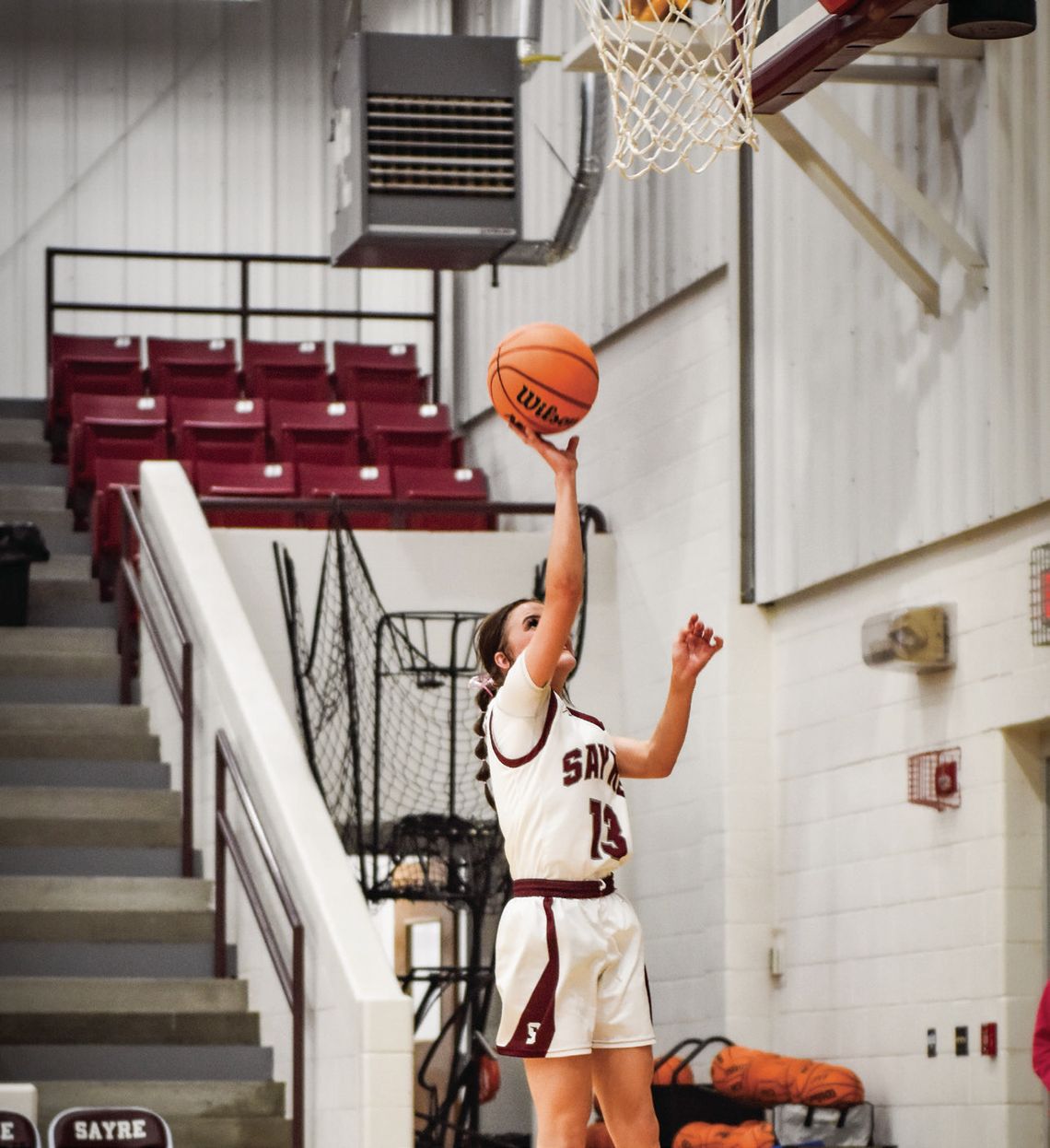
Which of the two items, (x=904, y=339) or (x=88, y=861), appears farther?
(x=88, y=861)

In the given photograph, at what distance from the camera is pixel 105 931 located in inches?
318

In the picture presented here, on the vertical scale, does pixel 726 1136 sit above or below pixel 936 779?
below

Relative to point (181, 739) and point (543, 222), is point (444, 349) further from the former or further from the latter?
point (181, 739)

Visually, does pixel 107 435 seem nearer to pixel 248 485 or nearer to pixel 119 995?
pixel 248 485

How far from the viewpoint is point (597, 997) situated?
4.32m

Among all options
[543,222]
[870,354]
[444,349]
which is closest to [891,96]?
[870,354]

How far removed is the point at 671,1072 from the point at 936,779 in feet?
5.81

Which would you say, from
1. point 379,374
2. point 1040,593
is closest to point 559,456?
point 1040,593

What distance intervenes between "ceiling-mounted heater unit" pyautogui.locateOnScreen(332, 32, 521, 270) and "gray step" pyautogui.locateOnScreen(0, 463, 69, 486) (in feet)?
9.41

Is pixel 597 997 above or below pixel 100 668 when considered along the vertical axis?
below

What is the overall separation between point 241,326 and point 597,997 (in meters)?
10.8

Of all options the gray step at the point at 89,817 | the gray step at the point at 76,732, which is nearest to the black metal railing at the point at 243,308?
the gray step at the point at 76,732

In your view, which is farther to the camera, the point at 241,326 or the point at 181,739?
the point at 241,326

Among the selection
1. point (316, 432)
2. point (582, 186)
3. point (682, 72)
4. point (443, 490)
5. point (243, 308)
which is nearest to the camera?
point (682, 72)
